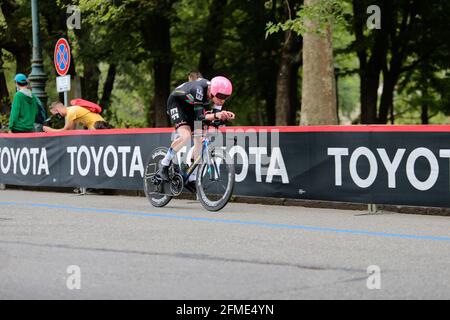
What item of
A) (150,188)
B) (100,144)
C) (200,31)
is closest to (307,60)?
(100,144)

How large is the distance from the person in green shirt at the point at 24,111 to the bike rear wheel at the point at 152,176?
529 centimetres

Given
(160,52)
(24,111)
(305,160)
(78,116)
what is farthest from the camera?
(160,52)

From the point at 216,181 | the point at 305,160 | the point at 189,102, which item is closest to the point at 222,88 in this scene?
the point at 189,102

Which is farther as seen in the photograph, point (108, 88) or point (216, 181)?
point (108, 88)

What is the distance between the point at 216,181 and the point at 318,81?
7.00 m

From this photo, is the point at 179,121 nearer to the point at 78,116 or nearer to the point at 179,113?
the point at 179,113

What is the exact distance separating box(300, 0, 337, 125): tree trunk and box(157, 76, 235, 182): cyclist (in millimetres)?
6187

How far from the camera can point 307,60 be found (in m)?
18.4

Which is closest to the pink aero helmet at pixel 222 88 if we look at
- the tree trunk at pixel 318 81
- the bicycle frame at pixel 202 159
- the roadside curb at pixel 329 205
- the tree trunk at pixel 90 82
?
the bicycle frame at pixel 202 159

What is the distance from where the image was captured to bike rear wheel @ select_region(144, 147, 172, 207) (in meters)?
13.2

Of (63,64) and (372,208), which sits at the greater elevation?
(63,64)

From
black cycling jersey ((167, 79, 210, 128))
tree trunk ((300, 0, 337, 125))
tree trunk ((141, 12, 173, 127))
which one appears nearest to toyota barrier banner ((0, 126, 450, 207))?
black cycling jersey ((167, 79, 210, 128))

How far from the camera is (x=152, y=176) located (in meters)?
13.2

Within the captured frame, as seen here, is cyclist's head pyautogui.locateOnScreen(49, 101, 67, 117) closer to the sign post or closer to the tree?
the sign post
